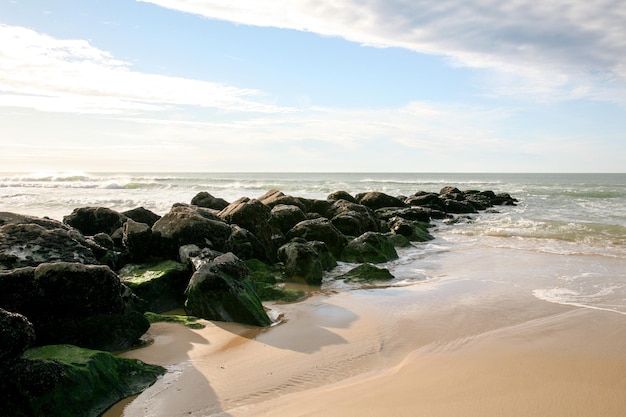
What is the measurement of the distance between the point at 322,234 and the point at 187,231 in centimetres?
353

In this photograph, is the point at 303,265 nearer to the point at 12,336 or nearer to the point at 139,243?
the point at 139,243

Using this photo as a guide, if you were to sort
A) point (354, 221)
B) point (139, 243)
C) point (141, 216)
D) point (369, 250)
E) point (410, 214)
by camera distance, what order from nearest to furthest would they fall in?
point (139, 243), point (369, 250), point (141, 216), point (354, 221), point (410, 214)

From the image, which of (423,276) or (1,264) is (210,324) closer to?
(1,264)

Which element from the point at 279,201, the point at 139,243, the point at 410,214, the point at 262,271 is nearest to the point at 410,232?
the point at 279,201

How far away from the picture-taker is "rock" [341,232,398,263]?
34.2 feet

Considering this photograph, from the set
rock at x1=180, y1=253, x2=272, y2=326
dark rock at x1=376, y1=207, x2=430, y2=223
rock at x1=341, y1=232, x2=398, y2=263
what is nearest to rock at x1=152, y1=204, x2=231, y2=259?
rock at x1=180, y1=253, x2=272, y2=326

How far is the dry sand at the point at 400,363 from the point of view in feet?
12.2

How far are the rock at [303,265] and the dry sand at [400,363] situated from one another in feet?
5.25

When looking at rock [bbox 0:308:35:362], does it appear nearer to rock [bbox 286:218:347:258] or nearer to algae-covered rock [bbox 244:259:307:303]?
algae-covered rock [bbox 244:259:307:303]

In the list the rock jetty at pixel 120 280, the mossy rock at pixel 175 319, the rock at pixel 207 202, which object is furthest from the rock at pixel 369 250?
the mossy rock at pixel 175 319

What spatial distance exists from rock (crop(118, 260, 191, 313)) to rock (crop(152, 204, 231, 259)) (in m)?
0.73

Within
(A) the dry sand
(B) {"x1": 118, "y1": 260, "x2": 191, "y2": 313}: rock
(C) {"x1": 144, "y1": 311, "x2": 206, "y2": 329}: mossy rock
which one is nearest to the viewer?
(A) the dry sand

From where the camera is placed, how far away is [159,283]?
271 inches

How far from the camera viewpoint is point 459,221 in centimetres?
1950
